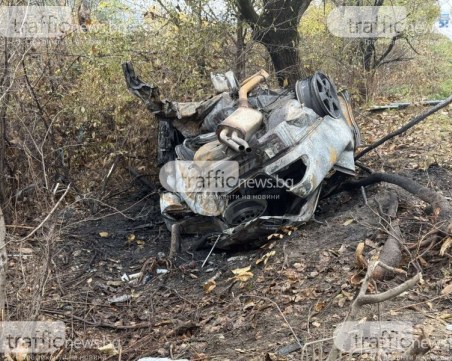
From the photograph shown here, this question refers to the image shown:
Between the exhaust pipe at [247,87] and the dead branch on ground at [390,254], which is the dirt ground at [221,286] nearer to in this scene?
the dead branch on ground at [390,254]

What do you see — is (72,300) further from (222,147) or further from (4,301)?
(222,147)

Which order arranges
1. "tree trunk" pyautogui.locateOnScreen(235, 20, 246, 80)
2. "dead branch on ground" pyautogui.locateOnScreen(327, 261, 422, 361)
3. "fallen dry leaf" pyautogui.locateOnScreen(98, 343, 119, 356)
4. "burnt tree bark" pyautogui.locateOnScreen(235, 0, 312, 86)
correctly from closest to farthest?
1. "dead branch on ground" pyautogui.locateOnScreen(327, 261, 422, 361)
2. "fallen dry leaf" pyautogui.locateOnScreen(98, 343, 119, 356)
3. "burnt tree bark" pyautogui.locateOnScreen(235, 0, 312, 86)
4. "tree trunk" pyautogui.locateOnScreen(235, 20, 246, 80)

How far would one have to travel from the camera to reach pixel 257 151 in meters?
5.39

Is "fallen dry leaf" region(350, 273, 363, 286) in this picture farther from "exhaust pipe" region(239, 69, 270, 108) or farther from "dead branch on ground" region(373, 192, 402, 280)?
"exhaust pipe" region(239, 69, 270, 108)

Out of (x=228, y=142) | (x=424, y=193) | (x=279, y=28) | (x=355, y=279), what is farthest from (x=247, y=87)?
(x=355, y=279)

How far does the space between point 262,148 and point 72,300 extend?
6.91 feet

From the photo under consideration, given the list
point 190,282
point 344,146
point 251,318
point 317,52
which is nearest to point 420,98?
point 317,52

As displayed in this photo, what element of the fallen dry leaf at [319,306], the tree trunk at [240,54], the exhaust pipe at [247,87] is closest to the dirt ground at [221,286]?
the fallen dry leaf at [319,306]

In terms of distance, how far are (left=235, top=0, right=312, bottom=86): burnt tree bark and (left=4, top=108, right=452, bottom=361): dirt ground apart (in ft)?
8.02

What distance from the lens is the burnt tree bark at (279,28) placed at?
26.9 ft

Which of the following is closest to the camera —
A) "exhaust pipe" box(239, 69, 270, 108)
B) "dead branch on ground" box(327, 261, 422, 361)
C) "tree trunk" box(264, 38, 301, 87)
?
"dead branch on ground" box(327, 261, 422, 361)

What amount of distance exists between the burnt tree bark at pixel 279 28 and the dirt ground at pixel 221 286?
244 centimetres

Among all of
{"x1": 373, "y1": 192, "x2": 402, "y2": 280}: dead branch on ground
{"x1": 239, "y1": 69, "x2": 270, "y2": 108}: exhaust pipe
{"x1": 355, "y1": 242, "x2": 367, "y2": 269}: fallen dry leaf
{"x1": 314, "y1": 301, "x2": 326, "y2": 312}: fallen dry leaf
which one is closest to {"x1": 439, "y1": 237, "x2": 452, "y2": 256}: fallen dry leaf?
{"x1": 373, "y1": 192, "x2": 402, "y2": 280}: dead branch on ground

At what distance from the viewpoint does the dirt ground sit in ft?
12.6
